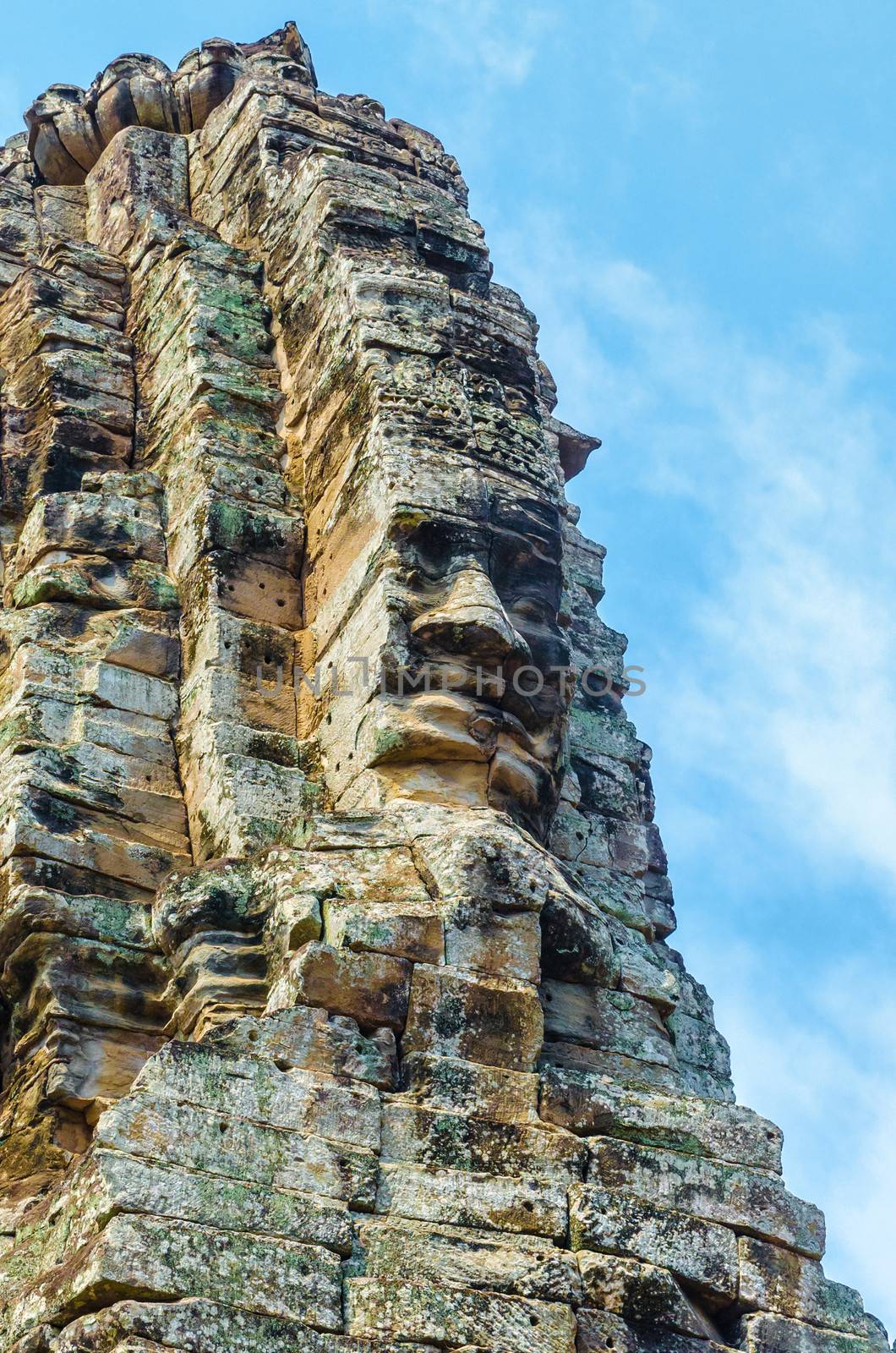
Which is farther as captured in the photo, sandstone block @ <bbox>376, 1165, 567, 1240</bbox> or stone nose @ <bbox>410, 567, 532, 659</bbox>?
stone nose @ <bbox>410, 567, 532, 659</bbox>

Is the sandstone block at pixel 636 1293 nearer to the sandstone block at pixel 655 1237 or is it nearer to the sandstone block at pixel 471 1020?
the sandstone block at pixel 655 1237

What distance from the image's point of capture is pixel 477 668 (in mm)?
12133

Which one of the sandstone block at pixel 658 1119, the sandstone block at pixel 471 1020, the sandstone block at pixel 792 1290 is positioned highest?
the sandstone block at pixel 471 1020

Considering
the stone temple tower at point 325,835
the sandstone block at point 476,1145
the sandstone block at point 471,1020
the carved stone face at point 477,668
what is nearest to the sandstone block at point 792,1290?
the stone temple tower at point 325,835

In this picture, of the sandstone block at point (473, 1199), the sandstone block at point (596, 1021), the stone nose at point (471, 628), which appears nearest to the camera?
the sandstone block at point (473, 1199)

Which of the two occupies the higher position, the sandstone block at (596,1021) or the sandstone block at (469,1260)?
the sandstone block at (596,1021)

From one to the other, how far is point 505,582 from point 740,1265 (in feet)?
14.4

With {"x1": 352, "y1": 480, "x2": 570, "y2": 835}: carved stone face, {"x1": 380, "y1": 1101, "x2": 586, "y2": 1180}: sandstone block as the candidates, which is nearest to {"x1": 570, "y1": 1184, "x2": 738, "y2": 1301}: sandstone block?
{"x1": 380, "y1": 1101, "x2": 586, "y2": 1180}: sandstone block

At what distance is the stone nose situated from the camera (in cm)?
1209

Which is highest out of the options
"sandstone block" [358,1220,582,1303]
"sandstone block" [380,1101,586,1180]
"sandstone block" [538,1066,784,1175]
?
"sandstone block" [538,1066,784,1175]

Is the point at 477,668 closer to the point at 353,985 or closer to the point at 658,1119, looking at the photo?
the point at 353,985

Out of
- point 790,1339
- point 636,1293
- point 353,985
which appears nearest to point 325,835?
point 353,985

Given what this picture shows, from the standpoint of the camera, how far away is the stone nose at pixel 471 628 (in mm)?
12094

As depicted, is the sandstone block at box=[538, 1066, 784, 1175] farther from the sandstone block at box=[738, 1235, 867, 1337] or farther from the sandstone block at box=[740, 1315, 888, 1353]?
the sandstone block at box=[740, 1315, 888, 1353]
